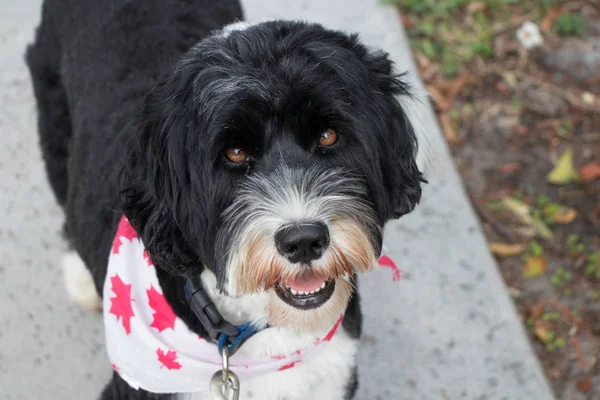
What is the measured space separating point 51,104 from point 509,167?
2.45 meters

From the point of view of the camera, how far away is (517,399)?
3305 mm

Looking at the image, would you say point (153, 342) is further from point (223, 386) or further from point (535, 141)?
point (535, 141)

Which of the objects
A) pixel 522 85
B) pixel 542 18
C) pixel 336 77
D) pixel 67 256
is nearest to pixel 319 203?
pixel 336 77

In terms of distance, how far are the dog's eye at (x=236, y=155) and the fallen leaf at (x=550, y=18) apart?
3.17 m

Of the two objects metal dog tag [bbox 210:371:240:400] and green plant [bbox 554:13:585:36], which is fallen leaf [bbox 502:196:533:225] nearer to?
green plant [bbox 554:13:585:36]

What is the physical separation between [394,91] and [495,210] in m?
1.87

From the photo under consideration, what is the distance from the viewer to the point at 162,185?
2.26 meters

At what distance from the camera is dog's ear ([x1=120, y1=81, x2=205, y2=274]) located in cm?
219

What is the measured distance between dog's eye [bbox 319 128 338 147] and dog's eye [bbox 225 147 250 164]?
224mm

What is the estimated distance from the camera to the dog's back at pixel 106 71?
114 inches

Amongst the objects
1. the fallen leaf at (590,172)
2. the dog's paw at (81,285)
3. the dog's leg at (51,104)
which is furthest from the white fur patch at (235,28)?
the fallen leaf at (590,172)

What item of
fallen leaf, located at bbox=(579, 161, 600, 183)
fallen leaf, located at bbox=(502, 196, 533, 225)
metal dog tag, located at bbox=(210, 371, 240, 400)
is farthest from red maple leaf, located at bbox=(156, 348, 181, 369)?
fallen leaf, located at bbox=(579, 161, 600, 183)

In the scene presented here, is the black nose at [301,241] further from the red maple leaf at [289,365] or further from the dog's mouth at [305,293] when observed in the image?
the red maple leaf at [289,365]

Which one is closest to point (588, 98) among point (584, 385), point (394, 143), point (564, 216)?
point (564, 216)
